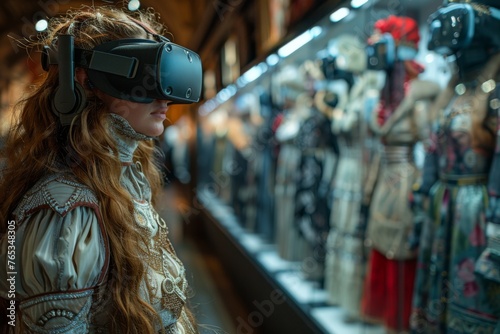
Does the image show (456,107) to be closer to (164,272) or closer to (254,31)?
(164,272)

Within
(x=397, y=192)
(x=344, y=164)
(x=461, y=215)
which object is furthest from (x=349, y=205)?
(x=461, y=215)

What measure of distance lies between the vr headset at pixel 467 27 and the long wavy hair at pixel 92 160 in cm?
111

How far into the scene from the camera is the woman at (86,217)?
0.89m

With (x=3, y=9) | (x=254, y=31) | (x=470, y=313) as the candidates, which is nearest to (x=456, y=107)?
(x=470, y=313)

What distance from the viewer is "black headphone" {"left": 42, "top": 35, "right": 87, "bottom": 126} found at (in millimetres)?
971

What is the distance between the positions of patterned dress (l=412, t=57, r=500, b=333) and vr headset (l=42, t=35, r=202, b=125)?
3.63ft

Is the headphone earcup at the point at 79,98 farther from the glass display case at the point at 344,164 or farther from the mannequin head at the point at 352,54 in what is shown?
the mannequin head at the point at 352,54

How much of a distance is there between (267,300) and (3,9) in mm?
3685

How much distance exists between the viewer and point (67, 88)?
0.97 meters

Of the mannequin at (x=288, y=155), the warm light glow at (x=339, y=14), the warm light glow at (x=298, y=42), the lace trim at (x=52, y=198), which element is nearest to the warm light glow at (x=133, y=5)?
the lace trim at (x=52, y=198)

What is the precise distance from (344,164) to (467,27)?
144 cm

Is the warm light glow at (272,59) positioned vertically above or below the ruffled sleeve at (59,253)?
above

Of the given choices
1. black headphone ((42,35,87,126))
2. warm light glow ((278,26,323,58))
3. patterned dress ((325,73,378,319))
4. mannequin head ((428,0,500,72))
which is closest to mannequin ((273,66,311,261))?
warm light glow ((278,26,323,58))

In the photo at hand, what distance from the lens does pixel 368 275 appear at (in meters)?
2.63
